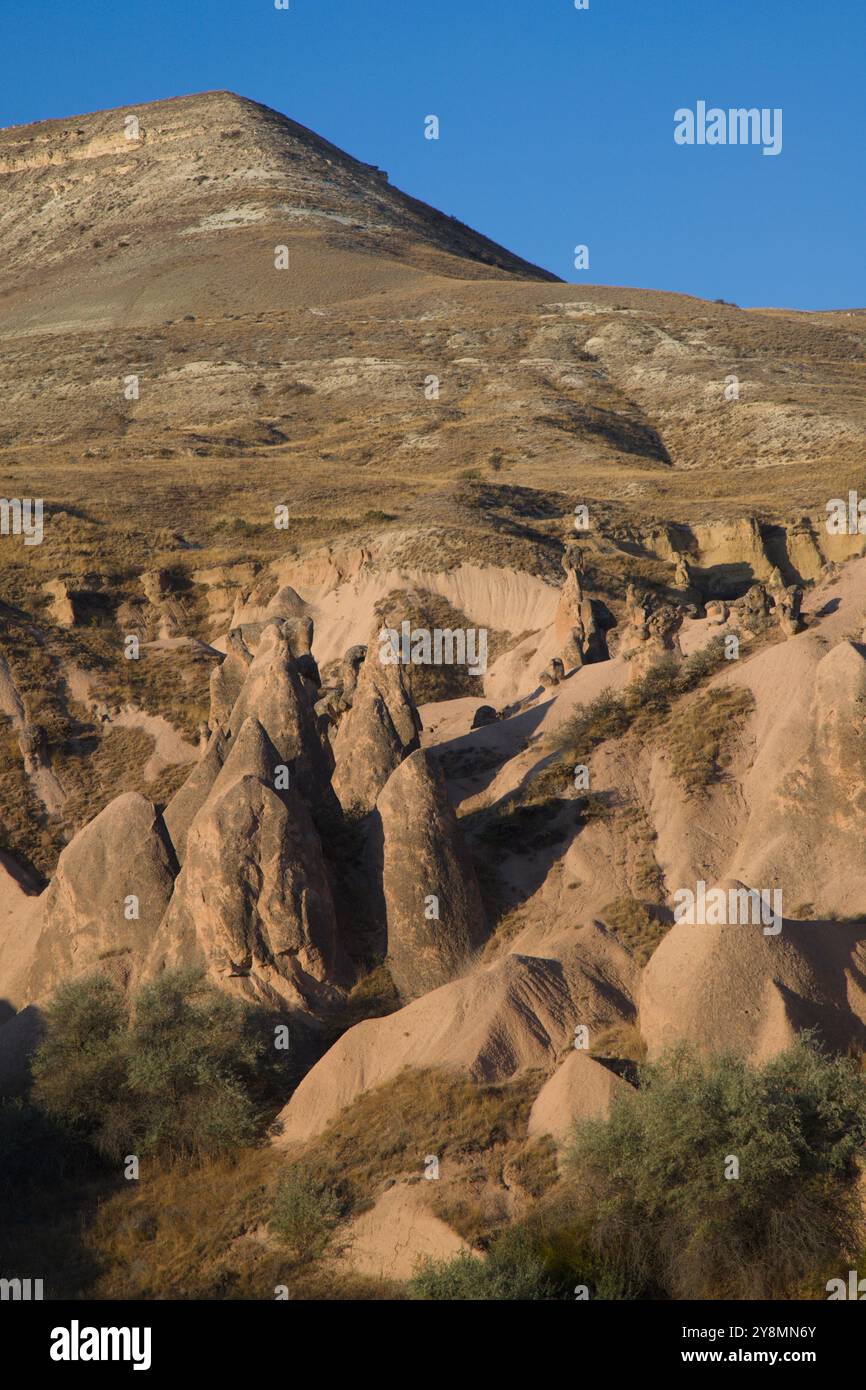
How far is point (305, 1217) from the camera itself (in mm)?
17141

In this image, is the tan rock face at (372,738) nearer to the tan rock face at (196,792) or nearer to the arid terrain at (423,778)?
the arid terrain at (423,778)

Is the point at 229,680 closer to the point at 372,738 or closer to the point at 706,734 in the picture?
the point at 372,738

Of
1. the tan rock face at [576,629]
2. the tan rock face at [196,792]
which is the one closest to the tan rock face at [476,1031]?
the tan rock face at [196,792]

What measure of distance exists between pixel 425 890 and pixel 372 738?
18.1ft

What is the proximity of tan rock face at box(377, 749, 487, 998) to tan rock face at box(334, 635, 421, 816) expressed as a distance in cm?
369

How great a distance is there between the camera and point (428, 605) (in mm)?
48938

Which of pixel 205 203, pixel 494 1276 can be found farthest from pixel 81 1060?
pixel 205 203

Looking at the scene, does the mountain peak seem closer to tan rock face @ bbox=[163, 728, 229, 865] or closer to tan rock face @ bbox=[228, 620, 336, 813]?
tan rock face @ bbox=[228, 620, 336, 813]

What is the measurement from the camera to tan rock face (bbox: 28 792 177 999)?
24547 mm

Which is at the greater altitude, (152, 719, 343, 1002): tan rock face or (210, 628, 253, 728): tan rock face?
(210, 628, 253, 728): tan rock face

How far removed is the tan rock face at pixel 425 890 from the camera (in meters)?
22.6

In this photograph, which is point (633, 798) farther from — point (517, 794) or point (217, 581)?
point (217, 581)

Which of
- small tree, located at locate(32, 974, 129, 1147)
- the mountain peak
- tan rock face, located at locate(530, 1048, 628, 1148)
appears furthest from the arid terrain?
the mountain peak

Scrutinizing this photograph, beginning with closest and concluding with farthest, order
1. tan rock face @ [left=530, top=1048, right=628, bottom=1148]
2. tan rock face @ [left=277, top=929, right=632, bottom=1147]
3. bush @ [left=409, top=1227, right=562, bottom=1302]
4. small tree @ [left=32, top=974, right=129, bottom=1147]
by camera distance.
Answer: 1. bush @ [left=409, top=1227, right=562, bottom=1302]
2. tan rock face @ [left=530, top=1048, right=628, bottom=1148]
3. tan rock face @ [left=277, top=929, right=632, bottom=1147]
4. small tree @ [left=32, top=974, right=129, bottom=1147]
